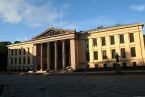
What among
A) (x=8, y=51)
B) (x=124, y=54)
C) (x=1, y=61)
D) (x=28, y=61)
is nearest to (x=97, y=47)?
(x=124, y=54)

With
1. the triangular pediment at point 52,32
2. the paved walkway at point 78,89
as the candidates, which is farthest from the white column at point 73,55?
the paved walkway at point 78,89

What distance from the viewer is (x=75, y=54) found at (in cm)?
5569

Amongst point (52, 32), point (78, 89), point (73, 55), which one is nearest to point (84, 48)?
point (73, 55)

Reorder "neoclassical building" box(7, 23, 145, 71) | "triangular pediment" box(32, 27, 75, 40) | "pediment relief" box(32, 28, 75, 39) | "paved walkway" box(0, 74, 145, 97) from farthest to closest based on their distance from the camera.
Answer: "triangular pediment" box(32, 27, 75, 40) < "pediment relief" box(32, 28, 75, 39) < "neoclassical building" box(7, 23, 145, 71) < "paved walkway" box(0, 74, 145, 97)

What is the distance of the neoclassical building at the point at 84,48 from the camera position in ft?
159

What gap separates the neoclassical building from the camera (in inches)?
1909

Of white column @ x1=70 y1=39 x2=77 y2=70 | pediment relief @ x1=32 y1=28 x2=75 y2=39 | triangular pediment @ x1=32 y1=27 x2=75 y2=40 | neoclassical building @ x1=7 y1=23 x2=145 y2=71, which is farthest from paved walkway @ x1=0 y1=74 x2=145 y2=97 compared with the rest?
triangular pediment @ x1=32 y1=27 x2=75 y2=40

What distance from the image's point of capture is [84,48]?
5647cm

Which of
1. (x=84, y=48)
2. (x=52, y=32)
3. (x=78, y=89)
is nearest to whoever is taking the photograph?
(x=78, y=89)

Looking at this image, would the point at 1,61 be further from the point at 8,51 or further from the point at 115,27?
the point at 115,27

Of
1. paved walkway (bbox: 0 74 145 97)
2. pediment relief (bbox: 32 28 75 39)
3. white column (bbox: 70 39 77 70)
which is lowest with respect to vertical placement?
paved walkway (bbox: 0 74 145 97)

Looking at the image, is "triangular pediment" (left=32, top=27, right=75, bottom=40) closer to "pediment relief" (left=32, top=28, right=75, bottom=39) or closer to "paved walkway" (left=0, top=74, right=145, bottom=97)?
"pediment relief" (left=32, top=28, right=75, bottom=39)

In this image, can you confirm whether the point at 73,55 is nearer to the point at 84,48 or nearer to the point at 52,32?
the point at 84,48

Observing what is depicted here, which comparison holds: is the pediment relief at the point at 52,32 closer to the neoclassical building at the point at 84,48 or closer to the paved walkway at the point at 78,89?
the neoclassical building at the point at 84,48
